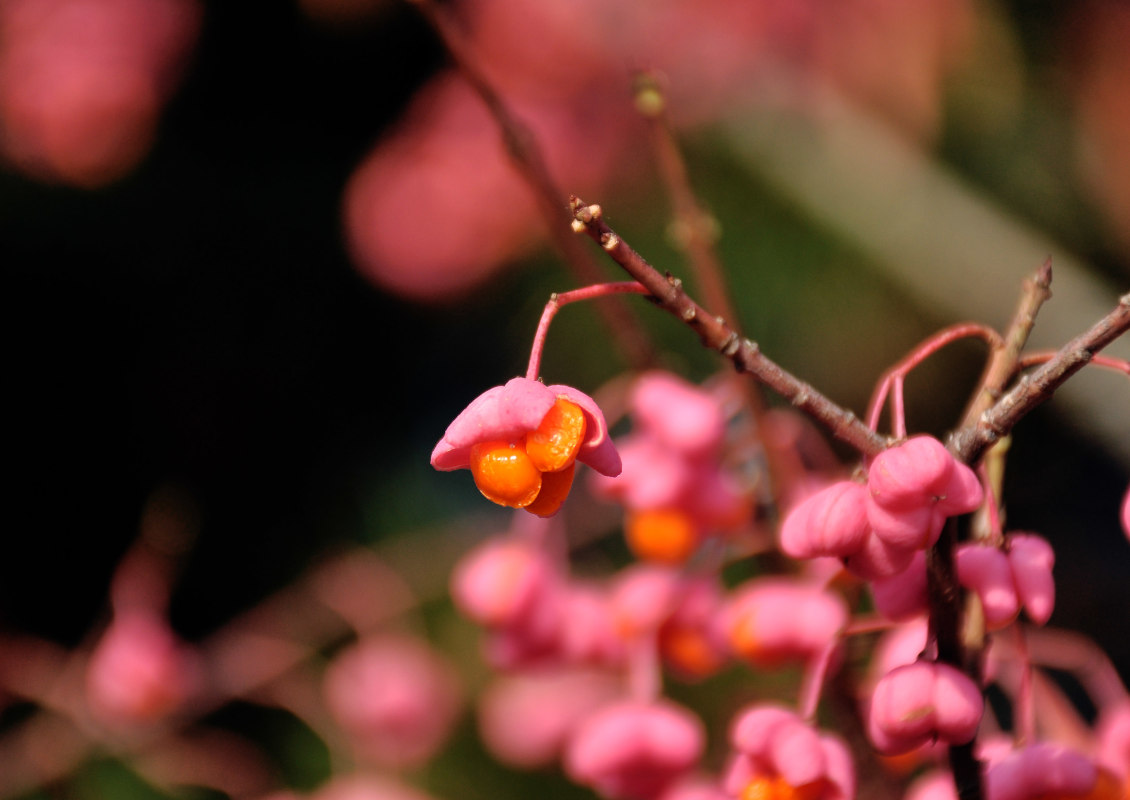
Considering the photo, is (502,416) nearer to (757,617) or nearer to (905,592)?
(905,592)

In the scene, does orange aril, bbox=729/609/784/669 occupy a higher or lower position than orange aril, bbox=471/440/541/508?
lower

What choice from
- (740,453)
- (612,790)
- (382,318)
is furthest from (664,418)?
(382,318)

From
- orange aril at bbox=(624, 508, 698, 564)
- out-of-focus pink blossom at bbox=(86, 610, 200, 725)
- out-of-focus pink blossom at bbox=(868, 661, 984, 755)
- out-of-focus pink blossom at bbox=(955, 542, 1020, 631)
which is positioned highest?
out-of-focus pink blossom at bbox=(955, 542, 1020, 631)

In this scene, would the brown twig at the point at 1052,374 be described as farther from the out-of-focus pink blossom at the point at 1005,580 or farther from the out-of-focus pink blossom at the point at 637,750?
the out-of-focus pink blossom at the point at 637,750

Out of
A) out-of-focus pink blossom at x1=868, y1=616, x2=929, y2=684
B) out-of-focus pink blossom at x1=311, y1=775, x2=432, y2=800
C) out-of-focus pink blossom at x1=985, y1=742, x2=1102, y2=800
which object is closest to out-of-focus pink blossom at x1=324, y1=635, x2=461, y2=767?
out-of-focus pink blossom at x1=311, y1=775, x2=432, y2=800

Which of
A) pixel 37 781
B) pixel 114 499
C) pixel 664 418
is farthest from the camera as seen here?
pixel 114 499

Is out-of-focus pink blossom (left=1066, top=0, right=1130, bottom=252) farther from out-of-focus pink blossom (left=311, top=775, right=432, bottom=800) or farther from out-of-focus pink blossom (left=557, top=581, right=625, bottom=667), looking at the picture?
out-of-focus pink blossom (left=311, top=775, right=432, bottom=800)

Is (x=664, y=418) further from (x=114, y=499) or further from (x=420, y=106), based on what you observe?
(x=114, y=499)
